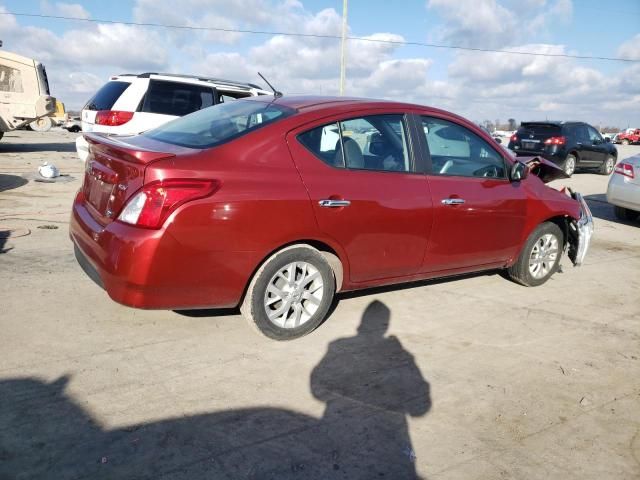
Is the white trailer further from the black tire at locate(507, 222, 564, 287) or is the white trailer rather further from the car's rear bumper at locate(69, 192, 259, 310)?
the black tire at locate(507, 222, 564, 287)

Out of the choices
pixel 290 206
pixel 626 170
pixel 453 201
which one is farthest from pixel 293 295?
pixel 626 170

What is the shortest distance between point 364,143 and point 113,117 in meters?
5.77

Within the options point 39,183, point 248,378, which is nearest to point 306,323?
point 248,378

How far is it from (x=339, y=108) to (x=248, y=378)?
2024mm

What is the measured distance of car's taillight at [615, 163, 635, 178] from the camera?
880 centimetres

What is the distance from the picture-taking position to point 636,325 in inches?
179

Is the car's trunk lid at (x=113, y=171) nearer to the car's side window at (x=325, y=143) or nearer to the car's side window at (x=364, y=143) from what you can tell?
the car's side window at (x=325, y=143)

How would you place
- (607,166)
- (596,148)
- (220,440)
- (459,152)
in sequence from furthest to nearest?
(607,166)
(596,148)
(459,152)
(220,440)

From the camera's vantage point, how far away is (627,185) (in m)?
8.87

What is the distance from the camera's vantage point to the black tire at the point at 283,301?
349 centimetres

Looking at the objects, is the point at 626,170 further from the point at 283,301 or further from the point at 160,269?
the point at 160,269

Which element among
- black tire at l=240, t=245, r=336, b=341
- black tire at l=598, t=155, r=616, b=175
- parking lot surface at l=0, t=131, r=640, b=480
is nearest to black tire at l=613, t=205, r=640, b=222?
parking lot surface at l=0, t=131, r=640, b=480

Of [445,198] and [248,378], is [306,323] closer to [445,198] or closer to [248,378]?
[248,378]

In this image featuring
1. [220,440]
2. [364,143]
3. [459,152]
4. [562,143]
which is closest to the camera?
[220,440]
